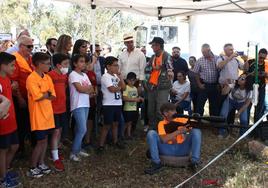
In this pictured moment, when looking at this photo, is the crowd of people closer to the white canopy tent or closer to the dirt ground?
the dirt ground

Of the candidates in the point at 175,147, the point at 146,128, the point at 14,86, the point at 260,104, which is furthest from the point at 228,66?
the point at 14,86

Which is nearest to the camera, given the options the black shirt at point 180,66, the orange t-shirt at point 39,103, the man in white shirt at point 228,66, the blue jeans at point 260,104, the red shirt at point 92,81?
the orange t-shirt at point 39,103

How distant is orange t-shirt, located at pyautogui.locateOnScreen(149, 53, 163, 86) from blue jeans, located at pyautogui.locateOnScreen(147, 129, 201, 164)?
60.5 inches

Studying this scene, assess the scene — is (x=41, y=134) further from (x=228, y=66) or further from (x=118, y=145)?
(x=228, y=66)

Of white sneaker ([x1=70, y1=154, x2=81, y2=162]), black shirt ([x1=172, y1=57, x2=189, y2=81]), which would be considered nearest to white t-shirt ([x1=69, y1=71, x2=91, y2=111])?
white sneaker ([x1=70, y1=154, x2=81, y2=162])

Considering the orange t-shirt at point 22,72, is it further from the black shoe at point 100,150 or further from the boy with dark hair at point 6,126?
the black shoe at point 100,150

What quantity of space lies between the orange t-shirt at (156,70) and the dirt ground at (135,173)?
47.9 inches

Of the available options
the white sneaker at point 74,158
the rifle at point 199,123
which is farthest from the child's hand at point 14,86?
the rifle at point 199,123

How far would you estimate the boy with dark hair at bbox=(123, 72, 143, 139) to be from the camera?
19.5ft

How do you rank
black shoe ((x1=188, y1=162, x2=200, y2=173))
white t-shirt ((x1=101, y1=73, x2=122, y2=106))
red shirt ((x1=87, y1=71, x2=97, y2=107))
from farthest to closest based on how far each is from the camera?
red shirt ((x1=87, y1=71, x2=97, y2=107)) → white t-shirt ((x1=101, y1=73, x2=122, y2=106)) → black shoe ((x1=188, y1=162, x2=200, y2=173))

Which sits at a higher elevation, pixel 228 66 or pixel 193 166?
pixel 228 66

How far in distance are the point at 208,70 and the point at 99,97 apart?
2.25 meters

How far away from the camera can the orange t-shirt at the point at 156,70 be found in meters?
6.05

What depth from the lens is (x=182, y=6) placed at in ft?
28.1
